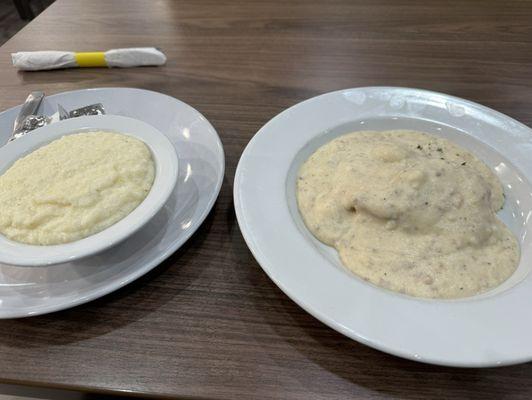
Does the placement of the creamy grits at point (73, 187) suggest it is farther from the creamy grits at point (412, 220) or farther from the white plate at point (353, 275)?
the creamy grits at point (412, 220)

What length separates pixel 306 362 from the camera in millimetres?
769

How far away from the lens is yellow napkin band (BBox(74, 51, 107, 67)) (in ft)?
5.36

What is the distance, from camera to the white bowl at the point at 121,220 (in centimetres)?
77

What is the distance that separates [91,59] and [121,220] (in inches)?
42.4

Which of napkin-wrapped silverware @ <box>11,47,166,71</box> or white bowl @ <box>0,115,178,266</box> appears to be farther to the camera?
napkin-wrapped silverware @ <box>11,47,166,71</box>

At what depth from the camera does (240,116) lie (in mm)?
1401

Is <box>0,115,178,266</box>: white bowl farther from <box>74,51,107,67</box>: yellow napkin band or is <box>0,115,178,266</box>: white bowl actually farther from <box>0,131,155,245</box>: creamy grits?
<box>74,51,107,67</box>: yellow napkin band

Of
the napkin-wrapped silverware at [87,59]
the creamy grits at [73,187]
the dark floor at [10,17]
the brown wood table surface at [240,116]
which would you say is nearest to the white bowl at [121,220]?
the creamy grits at [73,187]

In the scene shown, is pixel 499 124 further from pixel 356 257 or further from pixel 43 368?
pixel 43 368

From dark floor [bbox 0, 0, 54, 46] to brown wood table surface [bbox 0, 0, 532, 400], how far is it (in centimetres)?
312

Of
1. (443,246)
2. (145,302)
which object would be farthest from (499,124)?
(145,302)

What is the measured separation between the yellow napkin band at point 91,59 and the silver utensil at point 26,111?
267 mm

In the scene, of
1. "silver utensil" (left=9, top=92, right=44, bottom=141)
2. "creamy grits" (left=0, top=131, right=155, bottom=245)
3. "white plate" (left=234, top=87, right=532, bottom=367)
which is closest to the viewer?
"white plate" (left=234, top=87, right=532, bottom=367)

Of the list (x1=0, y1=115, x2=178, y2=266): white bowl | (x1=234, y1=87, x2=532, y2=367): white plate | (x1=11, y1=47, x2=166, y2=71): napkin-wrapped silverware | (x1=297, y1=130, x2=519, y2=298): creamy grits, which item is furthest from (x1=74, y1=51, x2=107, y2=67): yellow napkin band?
(x1=297, y1=130, x2=519, y2=298): creamy grits
